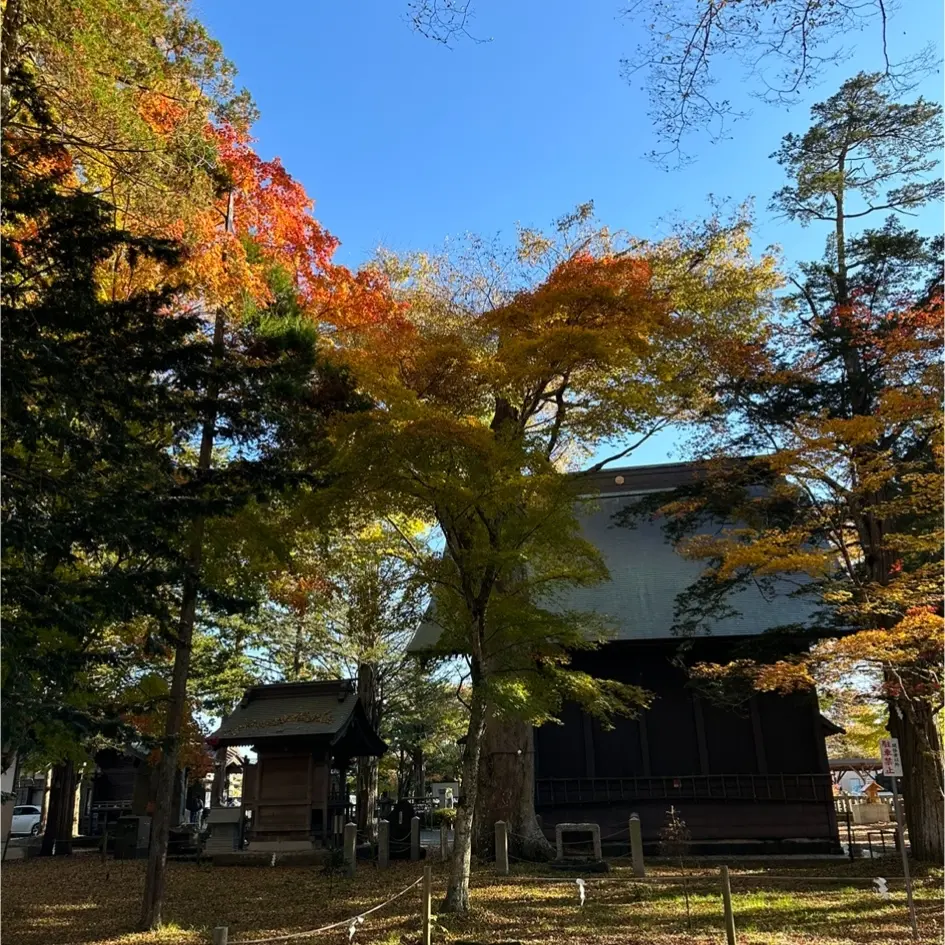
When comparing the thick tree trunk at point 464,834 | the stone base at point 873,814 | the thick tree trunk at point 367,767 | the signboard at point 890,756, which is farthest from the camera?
the stone base at point 873,814

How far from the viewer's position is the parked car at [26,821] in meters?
29.0

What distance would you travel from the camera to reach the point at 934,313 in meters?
11.1

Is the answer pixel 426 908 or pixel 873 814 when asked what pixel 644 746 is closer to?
pixel 426 908

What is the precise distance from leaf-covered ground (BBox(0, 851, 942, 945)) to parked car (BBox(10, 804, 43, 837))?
19.2 metres

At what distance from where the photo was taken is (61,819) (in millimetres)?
20812

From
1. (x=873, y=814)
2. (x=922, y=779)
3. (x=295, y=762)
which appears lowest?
(x=873, y=814)

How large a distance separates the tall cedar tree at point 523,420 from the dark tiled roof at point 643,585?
2661 millimetres

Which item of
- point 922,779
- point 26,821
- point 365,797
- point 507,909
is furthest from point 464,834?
point 26,821

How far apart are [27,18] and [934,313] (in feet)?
39.3

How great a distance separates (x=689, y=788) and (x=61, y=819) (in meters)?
16.9

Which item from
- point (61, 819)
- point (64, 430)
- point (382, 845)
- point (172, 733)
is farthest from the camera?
point (61, 819)

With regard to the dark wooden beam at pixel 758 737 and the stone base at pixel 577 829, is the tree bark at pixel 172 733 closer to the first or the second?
the stone base at pixel 577 829

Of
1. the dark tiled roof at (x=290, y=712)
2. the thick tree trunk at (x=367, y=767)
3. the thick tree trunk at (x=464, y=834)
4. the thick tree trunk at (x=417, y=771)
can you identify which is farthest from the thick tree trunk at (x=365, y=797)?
the thick tree trunk at (x=464, y=834)

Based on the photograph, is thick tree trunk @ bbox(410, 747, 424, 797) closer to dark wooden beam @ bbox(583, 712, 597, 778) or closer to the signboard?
dark wooden beam @ bbox(583, 712, 597, 778)
